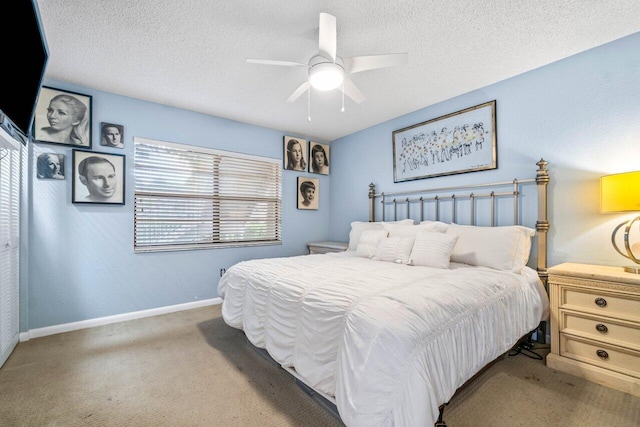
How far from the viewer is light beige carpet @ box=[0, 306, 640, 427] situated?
1523 mm

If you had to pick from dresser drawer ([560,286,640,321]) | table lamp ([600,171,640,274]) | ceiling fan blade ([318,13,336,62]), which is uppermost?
ceiling fan blade ([318,13,336,62])

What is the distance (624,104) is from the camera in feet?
6.95

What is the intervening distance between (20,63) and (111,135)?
1.47m

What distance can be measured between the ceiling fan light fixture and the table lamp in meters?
2.05

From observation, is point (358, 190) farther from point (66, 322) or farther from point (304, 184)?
point (66, 322)

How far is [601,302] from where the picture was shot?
1854 mm

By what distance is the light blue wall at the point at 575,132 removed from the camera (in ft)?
6.97

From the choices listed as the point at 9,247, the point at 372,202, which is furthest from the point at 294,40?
the point at 9,247

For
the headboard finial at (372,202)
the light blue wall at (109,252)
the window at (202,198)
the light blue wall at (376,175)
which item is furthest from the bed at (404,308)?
the window at (202,198)

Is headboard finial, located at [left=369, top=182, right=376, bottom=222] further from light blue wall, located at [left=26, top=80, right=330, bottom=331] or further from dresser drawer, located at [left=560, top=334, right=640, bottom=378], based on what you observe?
dresser drawer, located at [left=560, top=334, right=640, bottom=378]

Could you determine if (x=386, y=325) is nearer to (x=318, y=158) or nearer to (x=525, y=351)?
(x=525, y=351)

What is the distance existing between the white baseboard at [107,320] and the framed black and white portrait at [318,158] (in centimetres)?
259

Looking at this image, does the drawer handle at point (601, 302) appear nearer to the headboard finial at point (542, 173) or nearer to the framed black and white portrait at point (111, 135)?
the headboard finial at point (542, 173)

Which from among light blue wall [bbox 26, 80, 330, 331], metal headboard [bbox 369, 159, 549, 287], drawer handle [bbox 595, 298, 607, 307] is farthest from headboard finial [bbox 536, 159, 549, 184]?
light blue wall [bbox 26, 80, 330, 331]
